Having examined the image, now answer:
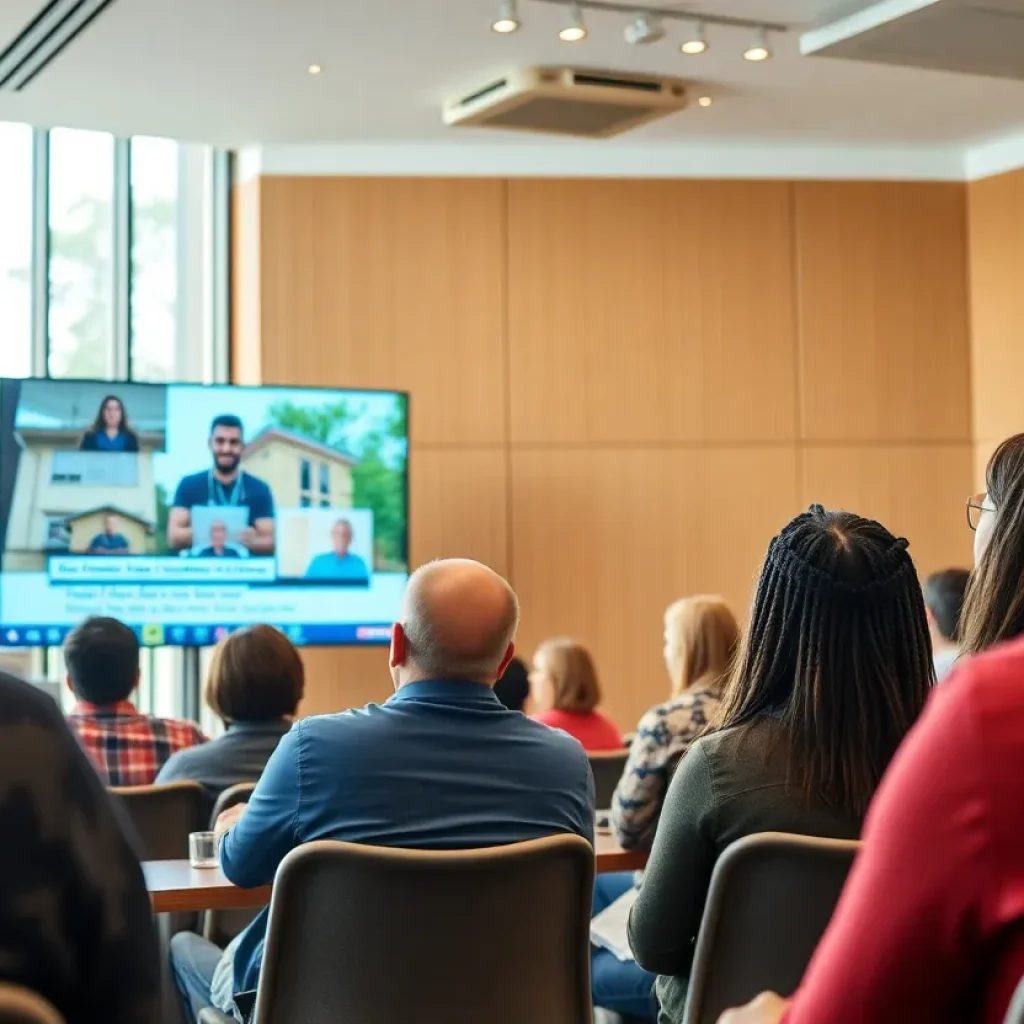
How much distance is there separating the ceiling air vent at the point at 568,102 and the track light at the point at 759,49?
16.3 inches

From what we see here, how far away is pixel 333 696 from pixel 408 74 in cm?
289

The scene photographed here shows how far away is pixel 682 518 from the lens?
7430 mm


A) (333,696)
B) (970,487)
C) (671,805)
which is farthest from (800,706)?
(970,487)

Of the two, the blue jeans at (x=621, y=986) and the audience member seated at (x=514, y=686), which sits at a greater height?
the audience member seated at (x=514, y=686)

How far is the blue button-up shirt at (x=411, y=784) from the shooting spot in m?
2.42

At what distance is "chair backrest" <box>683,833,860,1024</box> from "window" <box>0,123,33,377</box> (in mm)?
5495

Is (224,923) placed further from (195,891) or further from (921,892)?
(921,892)

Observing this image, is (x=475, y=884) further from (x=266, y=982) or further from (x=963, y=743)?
(x=963, y=743)

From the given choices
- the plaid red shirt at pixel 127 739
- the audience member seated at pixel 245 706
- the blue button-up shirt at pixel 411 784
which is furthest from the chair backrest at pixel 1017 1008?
the plaid red shirt at pixel 127 739

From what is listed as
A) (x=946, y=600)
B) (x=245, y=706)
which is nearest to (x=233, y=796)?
(x=245, y=706)

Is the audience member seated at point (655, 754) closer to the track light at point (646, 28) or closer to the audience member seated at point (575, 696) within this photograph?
the audience member seated at point (575, 696)

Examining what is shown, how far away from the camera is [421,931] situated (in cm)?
222

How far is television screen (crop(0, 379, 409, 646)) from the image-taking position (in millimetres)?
6008

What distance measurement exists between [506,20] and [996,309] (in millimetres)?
3354
